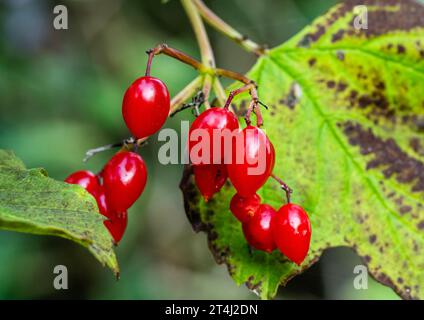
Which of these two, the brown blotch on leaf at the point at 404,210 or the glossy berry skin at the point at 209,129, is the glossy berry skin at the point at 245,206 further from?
the brown blotch on leaf at the point at 404,210

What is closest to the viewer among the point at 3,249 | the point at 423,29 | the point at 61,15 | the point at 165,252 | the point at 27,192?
the point at 27,192

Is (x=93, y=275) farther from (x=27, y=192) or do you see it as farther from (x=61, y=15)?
(x=27, y=192)

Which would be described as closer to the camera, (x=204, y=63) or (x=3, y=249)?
(x=204, y=63)

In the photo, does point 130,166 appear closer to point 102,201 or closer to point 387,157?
point 102,201

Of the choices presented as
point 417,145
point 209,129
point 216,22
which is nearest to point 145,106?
point 209,129

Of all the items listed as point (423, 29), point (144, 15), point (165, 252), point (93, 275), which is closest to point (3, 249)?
point (93, 275)

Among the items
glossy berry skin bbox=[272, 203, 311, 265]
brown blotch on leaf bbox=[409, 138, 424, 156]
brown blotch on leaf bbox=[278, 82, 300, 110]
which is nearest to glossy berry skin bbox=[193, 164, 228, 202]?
glossy berry skin bbox=[272, 203, 311, 265]

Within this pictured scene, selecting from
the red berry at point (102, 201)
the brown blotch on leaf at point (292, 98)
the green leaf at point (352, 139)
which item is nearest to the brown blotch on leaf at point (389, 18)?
the green leaf at point (352, 139)
